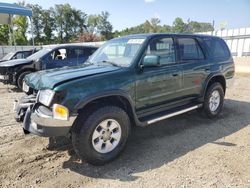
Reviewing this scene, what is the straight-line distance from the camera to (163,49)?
4.35 metres

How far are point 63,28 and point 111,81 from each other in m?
67.9

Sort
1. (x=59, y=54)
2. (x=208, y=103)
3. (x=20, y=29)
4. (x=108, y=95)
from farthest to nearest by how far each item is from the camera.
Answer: (x=20, y=29)
(x=59, y=54)
(x=208, y=103)
(x=108, y=95)

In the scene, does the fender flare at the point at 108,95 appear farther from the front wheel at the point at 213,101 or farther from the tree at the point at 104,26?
the tree at the point at 104,26

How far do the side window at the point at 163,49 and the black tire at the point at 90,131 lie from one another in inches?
50.8

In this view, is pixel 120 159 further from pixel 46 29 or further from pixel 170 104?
pixel 46 29

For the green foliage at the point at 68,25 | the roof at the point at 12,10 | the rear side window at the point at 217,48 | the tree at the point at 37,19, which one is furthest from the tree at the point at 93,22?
the rear side window at the point at 217,48

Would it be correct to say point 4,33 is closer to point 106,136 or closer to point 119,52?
point 119,52

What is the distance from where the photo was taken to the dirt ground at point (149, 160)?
10.1ft

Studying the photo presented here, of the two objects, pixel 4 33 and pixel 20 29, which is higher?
pixel 20 29

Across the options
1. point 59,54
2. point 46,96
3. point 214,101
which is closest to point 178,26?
point 59,54

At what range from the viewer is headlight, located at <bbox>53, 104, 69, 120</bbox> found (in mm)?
3021

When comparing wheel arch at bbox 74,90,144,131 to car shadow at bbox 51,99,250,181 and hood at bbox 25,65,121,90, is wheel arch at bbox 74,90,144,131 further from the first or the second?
car shadow at bbox 51,99,250,181

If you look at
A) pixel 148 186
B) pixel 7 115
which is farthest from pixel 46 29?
pixel 148 186

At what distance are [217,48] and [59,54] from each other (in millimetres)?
6113
